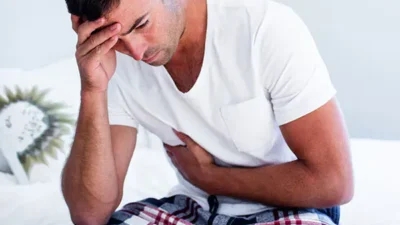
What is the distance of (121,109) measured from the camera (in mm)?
1277

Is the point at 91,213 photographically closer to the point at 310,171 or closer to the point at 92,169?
the point at 92,169

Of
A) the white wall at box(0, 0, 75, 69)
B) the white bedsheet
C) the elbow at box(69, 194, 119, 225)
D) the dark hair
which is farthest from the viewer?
the white wall at box(0, 0, 75, 69)

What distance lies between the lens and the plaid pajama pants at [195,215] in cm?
114

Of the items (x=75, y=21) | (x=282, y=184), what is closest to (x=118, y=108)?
(x=75, y=21)

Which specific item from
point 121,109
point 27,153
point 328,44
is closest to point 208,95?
point 121,109

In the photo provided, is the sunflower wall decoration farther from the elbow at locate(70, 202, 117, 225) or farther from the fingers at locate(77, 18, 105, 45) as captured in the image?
the fingers at locate(77, 18, 105, 45)

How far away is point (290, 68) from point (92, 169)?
1.33 feet

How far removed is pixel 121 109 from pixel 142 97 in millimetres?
61

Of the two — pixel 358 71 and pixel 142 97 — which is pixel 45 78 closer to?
pixel 142 97

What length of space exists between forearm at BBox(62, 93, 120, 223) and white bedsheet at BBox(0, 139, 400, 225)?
226 millimetres

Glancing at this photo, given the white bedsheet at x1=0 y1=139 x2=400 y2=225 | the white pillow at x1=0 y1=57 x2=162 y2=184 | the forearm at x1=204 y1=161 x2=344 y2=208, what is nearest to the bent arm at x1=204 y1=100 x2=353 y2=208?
the forearm at x1=204 y1=161 x2=344 y2=208

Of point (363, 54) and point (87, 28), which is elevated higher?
point (87, 28)

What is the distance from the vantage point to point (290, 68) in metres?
1.08

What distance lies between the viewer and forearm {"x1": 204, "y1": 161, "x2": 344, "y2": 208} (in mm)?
1116
